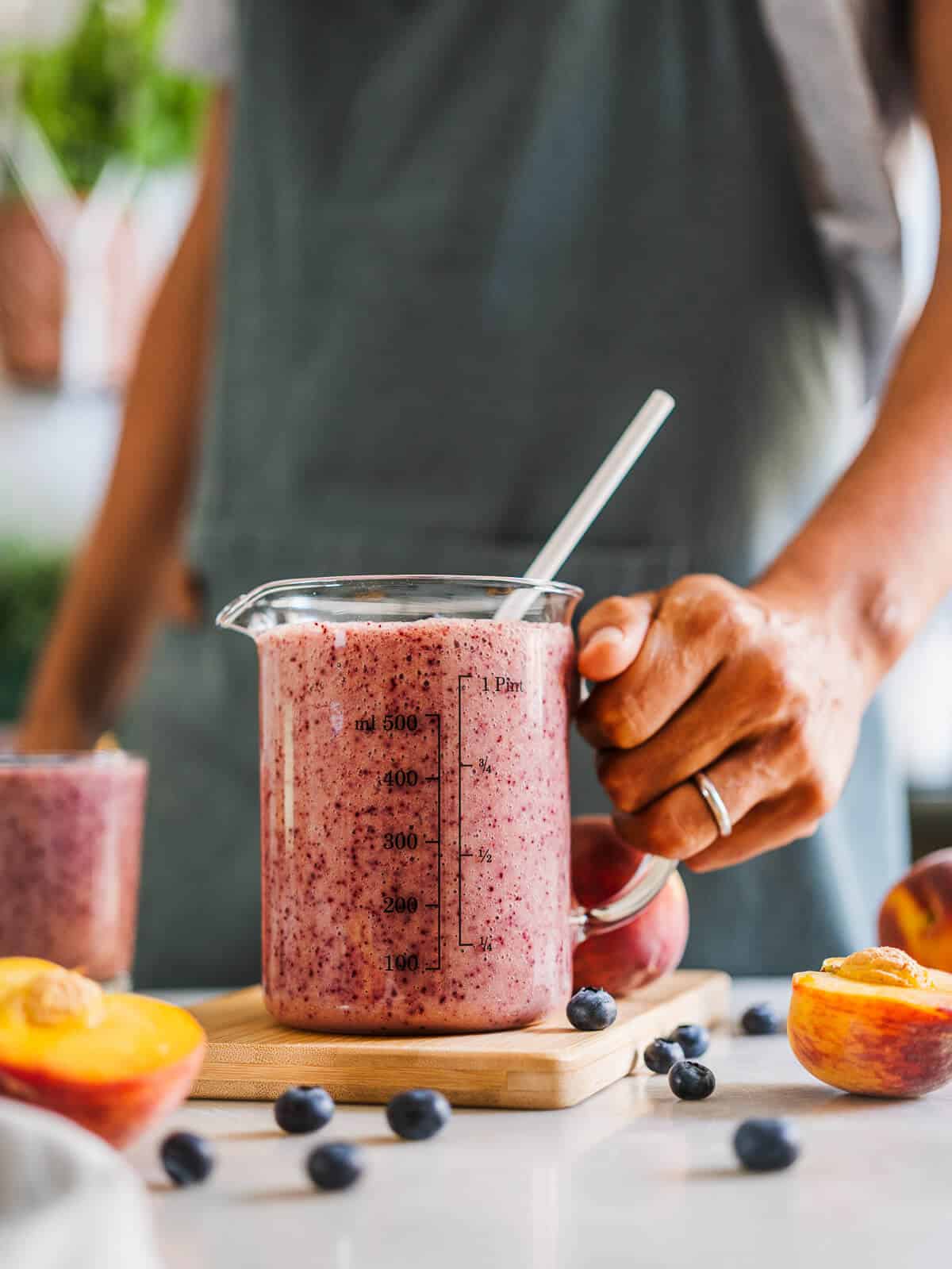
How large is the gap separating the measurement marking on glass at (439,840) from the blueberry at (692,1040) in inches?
6.9

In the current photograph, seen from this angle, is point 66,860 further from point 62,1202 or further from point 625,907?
point 62,1202

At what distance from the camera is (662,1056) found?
2.66 feet

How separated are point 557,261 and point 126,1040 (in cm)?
103

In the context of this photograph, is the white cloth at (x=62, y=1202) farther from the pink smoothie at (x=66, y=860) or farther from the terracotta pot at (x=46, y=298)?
the terracotta pot at (x=46, y=298)

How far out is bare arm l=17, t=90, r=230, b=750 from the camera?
1854 mm

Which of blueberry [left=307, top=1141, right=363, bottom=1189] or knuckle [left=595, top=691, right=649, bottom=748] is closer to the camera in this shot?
blueberry [left=307, top=1141, right=363, bottom=1189]

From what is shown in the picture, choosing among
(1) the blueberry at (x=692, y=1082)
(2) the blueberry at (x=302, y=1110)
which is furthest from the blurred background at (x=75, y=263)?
(2) the blueberry at (x=302, y=1110)

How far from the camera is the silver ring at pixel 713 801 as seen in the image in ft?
2.94

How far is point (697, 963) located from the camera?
1352 millimetres

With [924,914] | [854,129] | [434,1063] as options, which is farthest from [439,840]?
[854,129]

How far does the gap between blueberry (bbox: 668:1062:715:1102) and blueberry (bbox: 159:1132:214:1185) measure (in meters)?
0.27

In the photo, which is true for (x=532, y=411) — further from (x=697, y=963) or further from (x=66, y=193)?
(x=66, y=193)

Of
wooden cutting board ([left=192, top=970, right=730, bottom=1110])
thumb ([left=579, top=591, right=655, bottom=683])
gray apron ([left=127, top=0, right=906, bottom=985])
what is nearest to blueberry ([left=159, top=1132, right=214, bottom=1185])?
wooden cutting board ([left=192, top=970, right=730, bottom=1110])

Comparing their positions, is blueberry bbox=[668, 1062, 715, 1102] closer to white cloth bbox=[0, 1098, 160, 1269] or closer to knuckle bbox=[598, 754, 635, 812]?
knuckle bbox=[598, 754, 635, 812]
